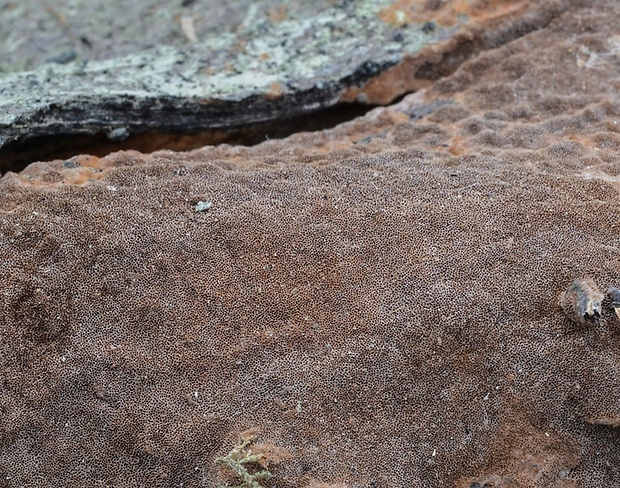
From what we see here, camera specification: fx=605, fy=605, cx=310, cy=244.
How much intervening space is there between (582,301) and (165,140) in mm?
3166

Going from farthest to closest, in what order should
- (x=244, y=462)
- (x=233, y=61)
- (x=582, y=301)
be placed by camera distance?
(x=233, y=61), (x=582, y=301), (x=244, y=462)

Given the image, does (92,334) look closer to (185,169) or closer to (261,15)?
(185,169)

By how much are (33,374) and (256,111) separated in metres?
→ 2.62

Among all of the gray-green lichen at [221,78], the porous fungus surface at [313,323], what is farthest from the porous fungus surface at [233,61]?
the porous fungus surface at [313,323]

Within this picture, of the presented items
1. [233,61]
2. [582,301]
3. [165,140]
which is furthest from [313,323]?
[233,61]

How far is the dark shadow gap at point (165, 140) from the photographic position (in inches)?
167

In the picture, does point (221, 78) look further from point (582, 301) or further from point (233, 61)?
point (582, 301)

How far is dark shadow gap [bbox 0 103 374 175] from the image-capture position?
13.9 ft

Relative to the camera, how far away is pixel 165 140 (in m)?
4.66

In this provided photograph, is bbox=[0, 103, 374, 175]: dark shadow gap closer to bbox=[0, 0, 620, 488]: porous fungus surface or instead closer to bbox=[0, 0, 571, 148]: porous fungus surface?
bbox=[0, 0, 571, 148]: porous fungus surface

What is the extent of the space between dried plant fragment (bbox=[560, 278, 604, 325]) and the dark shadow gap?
2644 mm

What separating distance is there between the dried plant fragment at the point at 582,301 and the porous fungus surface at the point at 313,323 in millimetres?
36

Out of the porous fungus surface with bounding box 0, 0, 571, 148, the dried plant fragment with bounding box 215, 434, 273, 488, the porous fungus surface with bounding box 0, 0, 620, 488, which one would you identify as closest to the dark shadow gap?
the porous fungus surface with bounding box 0, 0, 571, 148

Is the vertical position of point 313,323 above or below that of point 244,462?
above
